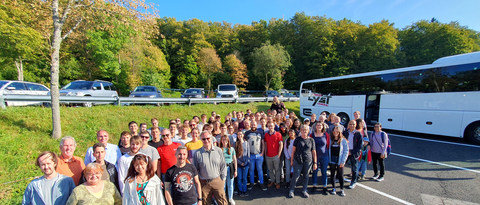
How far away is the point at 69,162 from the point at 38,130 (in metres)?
5.09

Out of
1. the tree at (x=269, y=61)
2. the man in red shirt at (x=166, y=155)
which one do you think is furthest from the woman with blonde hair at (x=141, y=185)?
the tree at (x=269, y=61)

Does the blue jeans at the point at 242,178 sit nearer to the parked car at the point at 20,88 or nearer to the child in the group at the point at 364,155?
the child in the group at the point at 364,155

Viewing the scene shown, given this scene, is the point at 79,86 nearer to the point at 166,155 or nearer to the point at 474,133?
the point at 166,155

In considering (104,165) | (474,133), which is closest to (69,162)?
(104,165)

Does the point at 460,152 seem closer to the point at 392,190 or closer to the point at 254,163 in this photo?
the point at 392,190

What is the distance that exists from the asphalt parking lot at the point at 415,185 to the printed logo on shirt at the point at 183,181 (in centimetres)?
176

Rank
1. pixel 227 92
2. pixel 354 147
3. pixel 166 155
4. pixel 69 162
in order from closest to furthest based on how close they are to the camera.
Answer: pixel 69 162 → pixel 166 155 → pixel 354 147 → pixel 227 92

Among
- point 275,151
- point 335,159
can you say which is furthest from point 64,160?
point 335,159

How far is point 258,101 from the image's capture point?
1692cm

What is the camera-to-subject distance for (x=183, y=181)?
A: 116 inches

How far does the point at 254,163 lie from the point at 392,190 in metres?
3.38

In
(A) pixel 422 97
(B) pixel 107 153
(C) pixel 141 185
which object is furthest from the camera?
(A) pixel 422 97

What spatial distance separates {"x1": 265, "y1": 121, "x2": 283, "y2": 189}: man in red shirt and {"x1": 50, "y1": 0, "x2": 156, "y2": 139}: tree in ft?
19.1

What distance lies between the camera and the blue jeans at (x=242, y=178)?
455 cm
